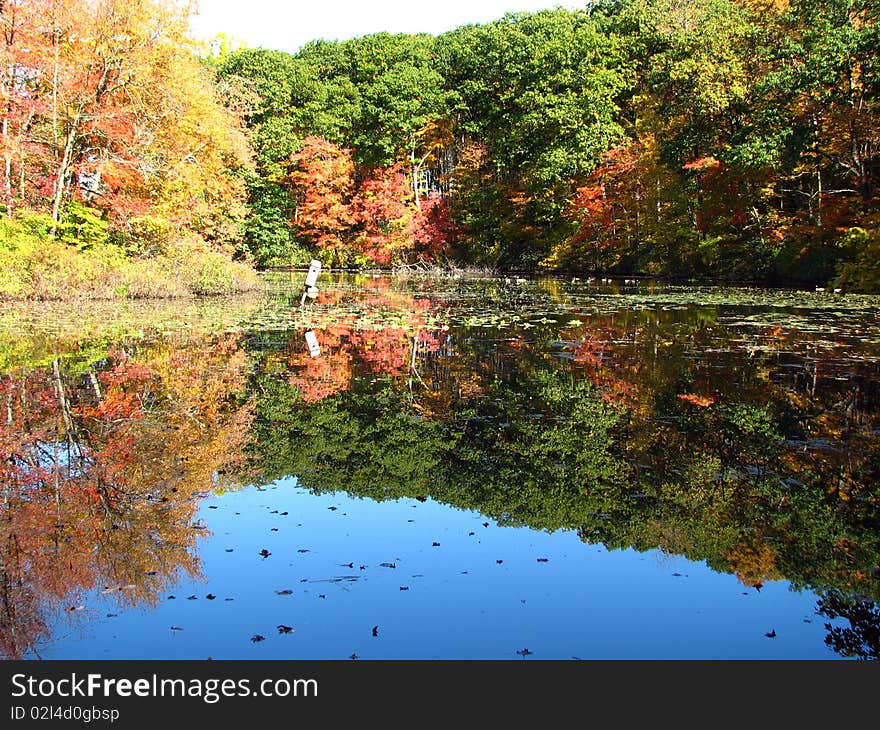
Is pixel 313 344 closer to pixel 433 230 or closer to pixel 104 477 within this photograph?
pixel 104 477

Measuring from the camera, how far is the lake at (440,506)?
355 centimetres

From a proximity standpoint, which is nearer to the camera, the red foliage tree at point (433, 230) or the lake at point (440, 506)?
the lake at point (440, 506)

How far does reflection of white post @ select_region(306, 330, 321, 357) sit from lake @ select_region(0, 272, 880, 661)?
0.68 meters

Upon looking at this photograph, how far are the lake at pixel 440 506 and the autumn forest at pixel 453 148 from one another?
43.9ft

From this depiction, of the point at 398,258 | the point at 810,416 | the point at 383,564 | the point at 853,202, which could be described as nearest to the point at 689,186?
the point at 853,202

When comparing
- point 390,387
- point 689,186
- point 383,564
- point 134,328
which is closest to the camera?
point 383,564

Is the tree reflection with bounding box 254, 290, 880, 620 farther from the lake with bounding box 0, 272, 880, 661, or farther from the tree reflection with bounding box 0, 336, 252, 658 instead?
the tree reflection with bounding box 0, 336, 252, 658

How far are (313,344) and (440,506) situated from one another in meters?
8.45

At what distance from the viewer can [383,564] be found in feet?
14.2

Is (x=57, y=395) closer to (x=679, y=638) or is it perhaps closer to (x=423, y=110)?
(x=679, y=638)

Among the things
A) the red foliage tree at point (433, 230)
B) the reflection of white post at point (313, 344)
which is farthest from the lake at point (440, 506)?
the red foliage tree at point (433, 230)

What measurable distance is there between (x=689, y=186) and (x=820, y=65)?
28.6 ft

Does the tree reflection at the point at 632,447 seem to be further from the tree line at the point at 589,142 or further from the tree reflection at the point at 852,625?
the tree line at the point at 589,142
